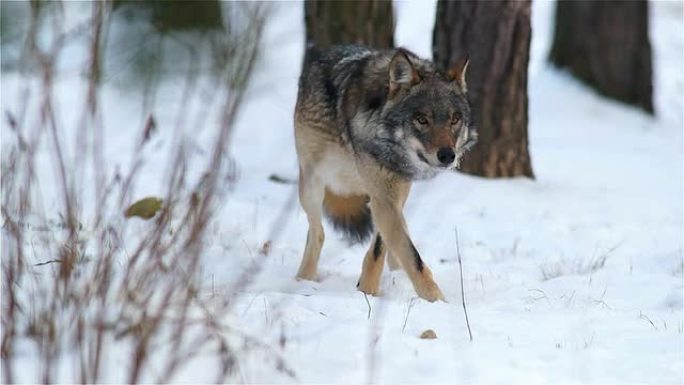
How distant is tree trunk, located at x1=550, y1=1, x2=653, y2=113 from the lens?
12.5 meters

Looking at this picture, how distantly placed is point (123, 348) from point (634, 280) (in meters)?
3.04

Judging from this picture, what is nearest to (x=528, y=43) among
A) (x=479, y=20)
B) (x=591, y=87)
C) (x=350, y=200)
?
(x=479, y=20)

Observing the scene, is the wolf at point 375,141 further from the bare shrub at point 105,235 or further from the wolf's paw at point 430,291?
the bare shrub at point 105,235

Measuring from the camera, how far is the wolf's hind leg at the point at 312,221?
6.38 meters

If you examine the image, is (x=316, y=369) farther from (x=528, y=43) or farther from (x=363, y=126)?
(x=528, y=43)

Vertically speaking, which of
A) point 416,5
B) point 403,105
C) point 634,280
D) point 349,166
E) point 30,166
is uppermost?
point 30,166

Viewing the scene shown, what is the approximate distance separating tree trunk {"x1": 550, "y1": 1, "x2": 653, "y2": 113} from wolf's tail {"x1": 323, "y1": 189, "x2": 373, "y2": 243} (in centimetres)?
683

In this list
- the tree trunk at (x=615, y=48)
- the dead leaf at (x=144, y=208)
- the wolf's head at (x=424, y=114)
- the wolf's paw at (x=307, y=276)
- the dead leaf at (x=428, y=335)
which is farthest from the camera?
the tree trunk at (x=615, y=48)

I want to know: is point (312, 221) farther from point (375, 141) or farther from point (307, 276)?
point (375, 141)

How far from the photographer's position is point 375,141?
578 cm

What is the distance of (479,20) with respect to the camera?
8.48 m

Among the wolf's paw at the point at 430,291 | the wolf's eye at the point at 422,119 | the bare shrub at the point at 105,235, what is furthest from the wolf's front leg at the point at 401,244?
the bare shrub at the point at 105,235

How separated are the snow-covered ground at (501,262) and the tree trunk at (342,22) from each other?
57 cm

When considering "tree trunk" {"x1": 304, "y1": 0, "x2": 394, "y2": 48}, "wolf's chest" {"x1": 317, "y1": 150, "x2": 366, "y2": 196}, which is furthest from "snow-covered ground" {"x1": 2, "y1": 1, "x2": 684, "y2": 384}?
"tree trunk" {"x1": 304, "y1": 0, "x2": 394, "y2": 48}
